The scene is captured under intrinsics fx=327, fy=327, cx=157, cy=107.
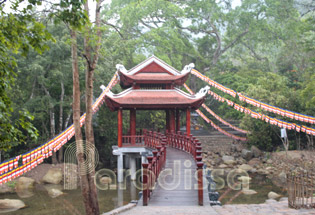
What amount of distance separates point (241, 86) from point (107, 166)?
14.2m

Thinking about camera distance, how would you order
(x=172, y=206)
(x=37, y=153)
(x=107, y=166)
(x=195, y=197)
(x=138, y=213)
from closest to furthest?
(x=138, y=213) → (x=172, y=206) → (x=195, y=197) → (x=37, y=153) → (x=107, y=166)

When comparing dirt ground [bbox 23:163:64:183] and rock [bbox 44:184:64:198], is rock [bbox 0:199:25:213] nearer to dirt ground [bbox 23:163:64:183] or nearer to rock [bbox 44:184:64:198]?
Result: rock [bbox 44:184:64:198]

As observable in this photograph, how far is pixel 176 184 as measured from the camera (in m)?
9.63

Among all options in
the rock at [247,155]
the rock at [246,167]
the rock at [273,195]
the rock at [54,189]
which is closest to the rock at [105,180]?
the rock at [54,189]

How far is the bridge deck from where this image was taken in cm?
823

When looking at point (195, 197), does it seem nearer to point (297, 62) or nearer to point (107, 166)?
point (107, 166)

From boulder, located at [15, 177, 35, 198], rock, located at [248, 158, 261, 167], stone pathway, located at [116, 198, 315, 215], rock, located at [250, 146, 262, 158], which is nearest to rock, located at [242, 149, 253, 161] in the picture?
rock, located at [250, 146, 262, 158]

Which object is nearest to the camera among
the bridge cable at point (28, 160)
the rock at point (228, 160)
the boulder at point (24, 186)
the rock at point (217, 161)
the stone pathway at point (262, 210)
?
the stone pathway at point (262, 210)

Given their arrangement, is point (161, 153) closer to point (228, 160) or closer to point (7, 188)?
point (7, 188)

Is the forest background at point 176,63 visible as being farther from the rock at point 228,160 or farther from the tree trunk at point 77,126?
the tree trunk at point 77,126

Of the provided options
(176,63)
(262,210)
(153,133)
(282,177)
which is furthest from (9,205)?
(176,63)

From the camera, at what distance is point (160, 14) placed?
35.1 m

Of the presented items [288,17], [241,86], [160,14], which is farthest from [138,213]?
[288,17]

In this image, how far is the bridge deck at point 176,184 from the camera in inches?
324
